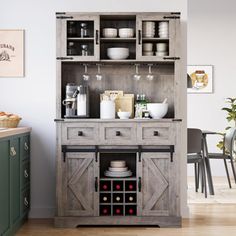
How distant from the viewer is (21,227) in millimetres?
4039

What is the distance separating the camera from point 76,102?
4.17m

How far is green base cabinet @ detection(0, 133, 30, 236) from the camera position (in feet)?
10.9

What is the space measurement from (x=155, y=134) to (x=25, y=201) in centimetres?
128

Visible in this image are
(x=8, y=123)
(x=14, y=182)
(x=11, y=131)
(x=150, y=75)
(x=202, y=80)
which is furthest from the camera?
(x=202, y=80)

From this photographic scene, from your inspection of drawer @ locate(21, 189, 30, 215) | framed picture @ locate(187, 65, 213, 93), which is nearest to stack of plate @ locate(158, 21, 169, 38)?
drawer @ locate(21, 189, 30, 215)

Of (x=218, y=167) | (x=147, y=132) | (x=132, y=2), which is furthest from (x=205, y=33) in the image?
(x=147, y=132)

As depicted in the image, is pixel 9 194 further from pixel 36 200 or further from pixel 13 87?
pixel 13 87

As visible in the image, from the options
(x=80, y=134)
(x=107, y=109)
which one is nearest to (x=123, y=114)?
(x=107, y=109)

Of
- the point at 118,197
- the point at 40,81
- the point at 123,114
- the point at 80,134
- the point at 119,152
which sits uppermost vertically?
the point at 40,81

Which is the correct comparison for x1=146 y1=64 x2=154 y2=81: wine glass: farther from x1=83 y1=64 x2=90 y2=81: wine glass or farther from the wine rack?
the wine rack

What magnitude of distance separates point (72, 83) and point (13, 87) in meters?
0.57

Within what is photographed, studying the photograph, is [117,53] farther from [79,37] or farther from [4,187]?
[4,187]

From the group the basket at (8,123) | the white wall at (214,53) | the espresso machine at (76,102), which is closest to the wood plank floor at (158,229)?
the basket at (8,123)

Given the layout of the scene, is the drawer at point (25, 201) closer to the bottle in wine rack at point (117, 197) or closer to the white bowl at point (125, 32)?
the bottle in wine rack at point (117, 197)
